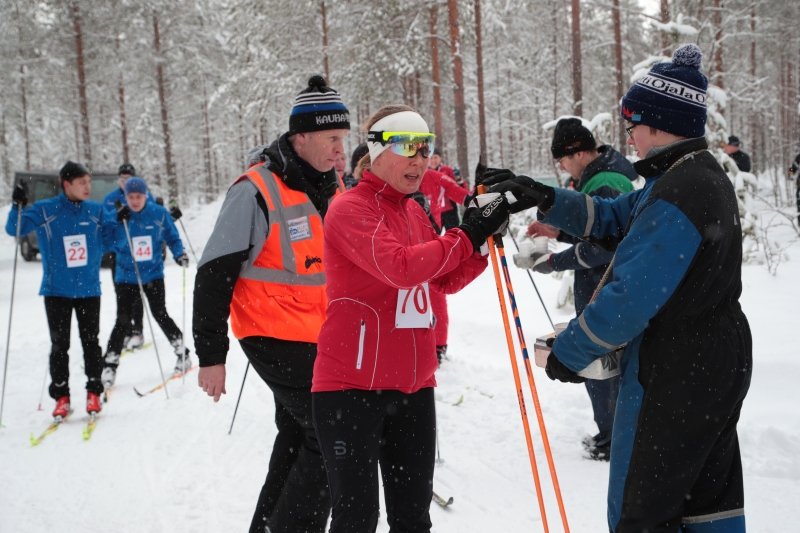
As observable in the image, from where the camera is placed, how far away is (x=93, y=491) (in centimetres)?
396

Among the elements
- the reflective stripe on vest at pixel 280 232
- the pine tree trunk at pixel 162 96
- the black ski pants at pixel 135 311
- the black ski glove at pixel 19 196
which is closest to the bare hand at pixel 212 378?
the reflective stripe on vest at pixel 280 232

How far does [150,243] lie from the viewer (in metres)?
7.07

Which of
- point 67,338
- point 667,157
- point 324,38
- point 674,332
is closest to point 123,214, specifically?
point 67,338

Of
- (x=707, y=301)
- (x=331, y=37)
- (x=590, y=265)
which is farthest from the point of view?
(x=331, y=37)

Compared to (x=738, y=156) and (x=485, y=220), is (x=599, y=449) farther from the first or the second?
(x=738, y=156)

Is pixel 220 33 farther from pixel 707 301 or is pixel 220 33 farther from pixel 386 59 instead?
pixel 707 301

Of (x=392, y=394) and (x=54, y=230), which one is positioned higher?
(x=54, y=230)

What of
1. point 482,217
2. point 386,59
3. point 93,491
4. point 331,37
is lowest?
point 93,491

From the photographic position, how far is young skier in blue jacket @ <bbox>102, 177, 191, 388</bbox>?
22.5ft

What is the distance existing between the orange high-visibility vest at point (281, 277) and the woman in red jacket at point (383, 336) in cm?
42

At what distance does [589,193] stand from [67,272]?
4789mm

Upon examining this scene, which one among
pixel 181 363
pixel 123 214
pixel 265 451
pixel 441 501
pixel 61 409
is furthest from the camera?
pixel 181 363

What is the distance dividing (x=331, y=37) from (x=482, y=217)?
20.0 metres

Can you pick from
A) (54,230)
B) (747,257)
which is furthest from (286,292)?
(747,257)
